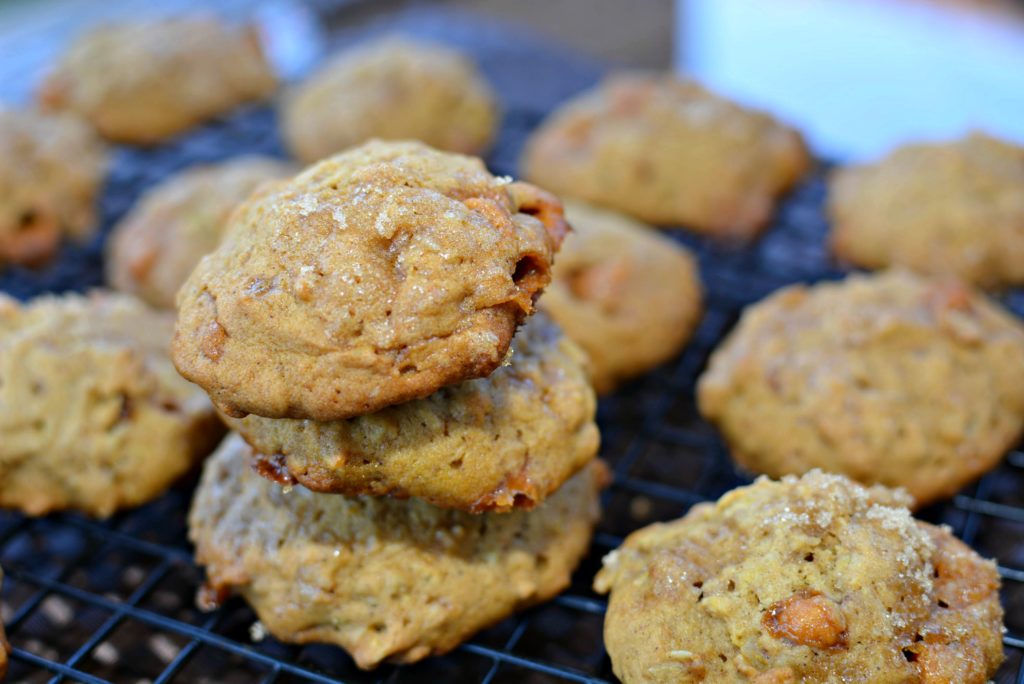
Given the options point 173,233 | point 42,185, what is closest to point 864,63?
point 173,233

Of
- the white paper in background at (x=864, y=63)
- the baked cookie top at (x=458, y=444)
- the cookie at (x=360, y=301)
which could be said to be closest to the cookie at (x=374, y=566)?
the baked cookie top at (x=458, y=444)

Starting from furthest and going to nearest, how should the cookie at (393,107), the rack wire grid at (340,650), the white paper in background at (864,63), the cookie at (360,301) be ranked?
the white paper in background at (864,63), the cookie at (393,107), the rack wire grid at (340,650), the cookie at (360,301)

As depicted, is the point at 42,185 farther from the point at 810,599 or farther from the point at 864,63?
the point at 864,63

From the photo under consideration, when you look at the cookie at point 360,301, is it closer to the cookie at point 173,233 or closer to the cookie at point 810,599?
the cookie at point 810,599

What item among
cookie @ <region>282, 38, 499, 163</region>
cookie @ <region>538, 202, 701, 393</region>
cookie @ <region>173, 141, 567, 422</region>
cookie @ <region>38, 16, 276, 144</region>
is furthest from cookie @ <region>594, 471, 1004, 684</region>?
cookie @ <region>38, 16, 276, 144</region>

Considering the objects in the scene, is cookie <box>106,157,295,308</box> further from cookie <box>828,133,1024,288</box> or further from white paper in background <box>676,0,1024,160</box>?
white paper in background <box>676,0,1024,160</box>

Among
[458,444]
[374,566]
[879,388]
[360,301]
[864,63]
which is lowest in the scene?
[864,63]

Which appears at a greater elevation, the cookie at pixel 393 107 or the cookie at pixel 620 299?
the cookie at pixel 393 107
